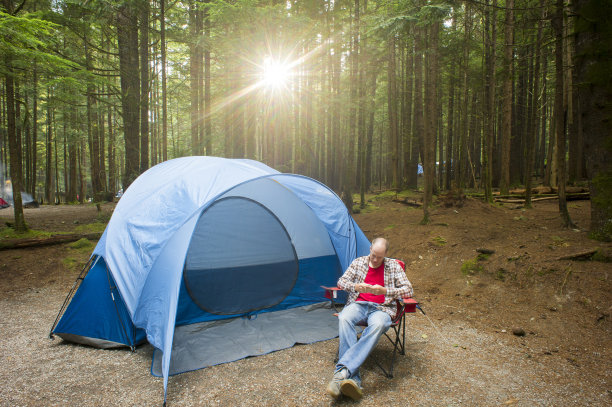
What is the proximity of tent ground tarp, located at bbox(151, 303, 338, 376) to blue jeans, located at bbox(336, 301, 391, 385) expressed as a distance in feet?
2.79

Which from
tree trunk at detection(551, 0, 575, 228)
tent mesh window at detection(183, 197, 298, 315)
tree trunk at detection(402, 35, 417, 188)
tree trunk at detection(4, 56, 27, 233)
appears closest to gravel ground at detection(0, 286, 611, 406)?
tent mesh window at detection(183, 197, 298, 315)

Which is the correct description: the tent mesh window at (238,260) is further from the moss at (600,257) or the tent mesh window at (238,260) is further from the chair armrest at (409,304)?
the moss at (600,257)

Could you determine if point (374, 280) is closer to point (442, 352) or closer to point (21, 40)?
point (442, 352)

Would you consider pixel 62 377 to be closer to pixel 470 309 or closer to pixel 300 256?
pixel 300 256

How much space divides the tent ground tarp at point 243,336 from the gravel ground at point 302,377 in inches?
5.4

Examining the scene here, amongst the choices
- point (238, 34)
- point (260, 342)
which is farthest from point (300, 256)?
point (238, 34)

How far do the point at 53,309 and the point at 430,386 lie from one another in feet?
16.9

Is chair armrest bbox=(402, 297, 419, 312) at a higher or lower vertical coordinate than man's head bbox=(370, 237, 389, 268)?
lower

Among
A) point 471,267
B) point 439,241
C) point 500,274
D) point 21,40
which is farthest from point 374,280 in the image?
point 21,40

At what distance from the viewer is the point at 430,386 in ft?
9.36

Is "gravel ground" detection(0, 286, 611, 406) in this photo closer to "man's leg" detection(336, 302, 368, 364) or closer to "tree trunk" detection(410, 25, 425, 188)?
"man's leg" detection(336, 302, 368, 364)

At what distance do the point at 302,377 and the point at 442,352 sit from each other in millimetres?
1568

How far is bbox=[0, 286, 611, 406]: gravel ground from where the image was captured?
2.65 metres

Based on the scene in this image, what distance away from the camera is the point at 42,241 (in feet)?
22.1
